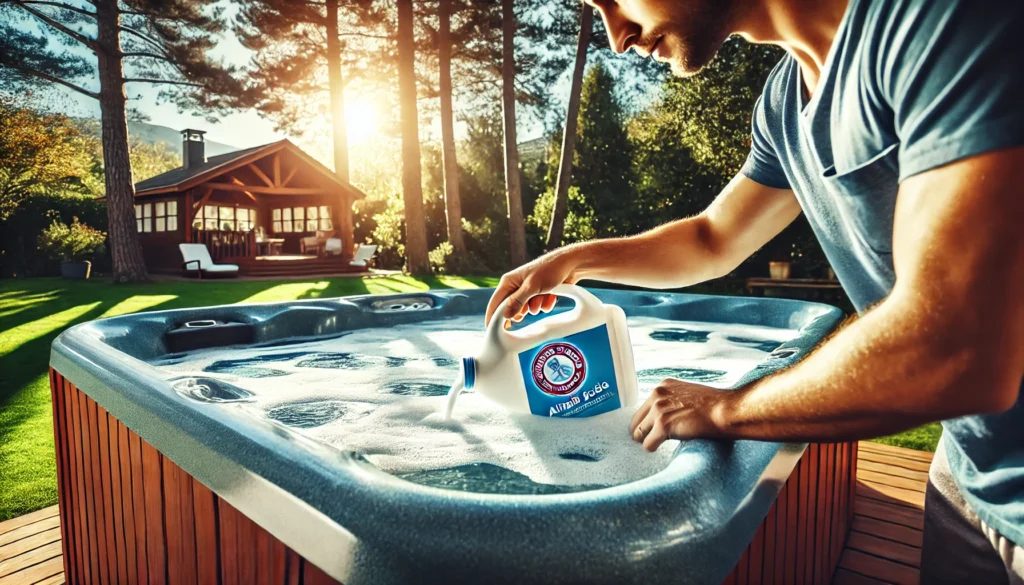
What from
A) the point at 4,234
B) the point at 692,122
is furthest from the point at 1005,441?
the point at 4,234

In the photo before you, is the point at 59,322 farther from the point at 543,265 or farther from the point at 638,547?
the point at 638,547

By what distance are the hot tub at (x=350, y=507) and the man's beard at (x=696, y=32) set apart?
1.94 feet

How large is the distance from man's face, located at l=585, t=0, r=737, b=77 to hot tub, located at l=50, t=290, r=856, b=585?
595 mm

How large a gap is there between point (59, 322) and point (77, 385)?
548 cm

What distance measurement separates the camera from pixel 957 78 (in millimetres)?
560

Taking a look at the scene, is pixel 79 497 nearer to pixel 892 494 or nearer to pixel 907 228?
pixel 907 228

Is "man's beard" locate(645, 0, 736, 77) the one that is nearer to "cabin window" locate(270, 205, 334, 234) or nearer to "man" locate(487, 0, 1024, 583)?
"man" locate(487, 0, 1024, 583)

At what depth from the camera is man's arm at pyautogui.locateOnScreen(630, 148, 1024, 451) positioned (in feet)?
1.78

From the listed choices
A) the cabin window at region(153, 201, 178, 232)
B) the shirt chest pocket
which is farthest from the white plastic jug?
the cabin window at region(153, 201, 178, 232)

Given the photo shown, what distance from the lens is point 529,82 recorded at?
14.1 metres

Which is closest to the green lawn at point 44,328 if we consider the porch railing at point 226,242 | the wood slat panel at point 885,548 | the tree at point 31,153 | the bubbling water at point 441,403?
the bubbling water at point 441,403

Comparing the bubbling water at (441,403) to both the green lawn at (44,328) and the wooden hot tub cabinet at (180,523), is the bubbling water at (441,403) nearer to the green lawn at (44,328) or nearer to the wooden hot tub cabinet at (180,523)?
the wooden hot tub cabinet at (180,523)

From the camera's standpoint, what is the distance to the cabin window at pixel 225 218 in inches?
599

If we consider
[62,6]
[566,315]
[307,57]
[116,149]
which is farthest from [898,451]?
[307,57]
